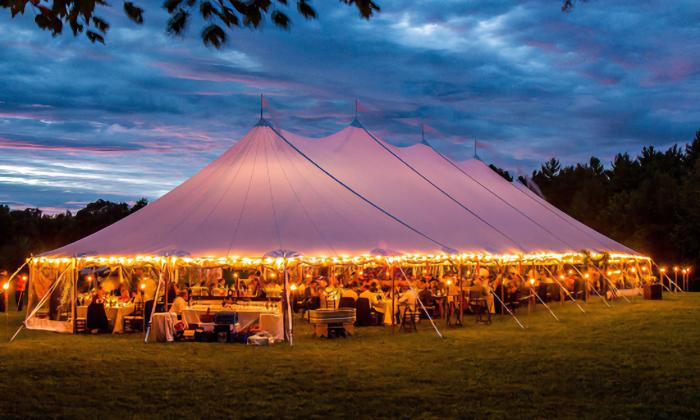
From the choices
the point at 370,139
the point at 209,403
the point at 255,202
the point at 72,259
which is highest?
the point at 370,139

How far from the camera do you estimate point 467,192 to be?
19.0m

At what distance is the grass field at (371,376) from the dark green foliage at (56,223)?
35.0 meters

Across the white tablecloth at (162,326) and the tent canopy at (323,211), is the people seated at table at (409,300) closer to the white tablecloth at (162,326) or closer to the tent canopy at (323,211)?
the tent canopy at (323,211)

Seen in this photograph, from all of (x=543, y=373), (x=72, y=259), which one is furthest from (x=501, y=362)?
(x=72, y=259)

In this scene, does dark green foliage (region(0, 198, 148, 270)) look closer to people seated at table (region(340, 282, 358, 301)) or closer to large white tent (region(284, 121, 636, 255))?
large white tent (region(284, 121, 636, 255))

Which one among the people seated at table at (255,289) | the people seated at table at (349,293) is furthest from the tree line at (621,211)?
the people seated at table at (349,293)

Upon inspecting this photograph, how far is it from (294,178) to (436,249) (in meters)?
3.41

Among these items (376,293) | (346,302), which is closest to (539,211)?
(376,293)

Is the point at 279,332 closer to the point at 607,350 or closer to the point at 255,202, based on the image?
the point at 255,202

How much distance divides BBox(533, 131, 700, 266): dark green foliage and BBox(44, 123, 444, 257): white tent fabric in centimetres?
2524

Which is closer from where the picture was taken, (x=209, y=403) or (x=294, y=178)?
(x=209, y=403)

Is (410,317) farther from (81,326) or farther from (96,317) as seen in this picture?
(81,326)

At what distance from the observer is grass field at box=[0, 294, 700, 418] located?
278 inches

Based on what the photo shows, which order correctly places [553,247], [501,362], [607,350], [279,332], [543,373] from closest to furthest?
[543,373] < [501,362] < [607,350] < [279,332] < [553,247]
